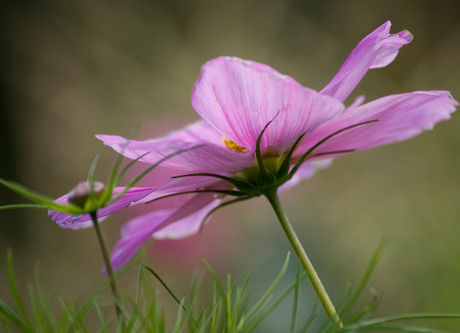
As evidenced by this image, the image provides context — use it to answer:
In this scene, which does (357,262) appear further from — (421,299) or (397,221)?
(421,299)

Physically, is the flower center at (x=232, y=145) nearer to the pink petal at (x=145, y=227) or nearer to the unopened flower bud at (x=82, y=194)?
the pink petal at (x=145, y=227)

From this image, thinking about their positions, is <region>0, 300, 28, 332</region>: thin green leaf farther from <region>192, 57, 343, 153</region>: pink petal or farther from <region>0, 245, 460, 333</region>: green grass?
<region>192, 57, 343, 153</region>: pink petal

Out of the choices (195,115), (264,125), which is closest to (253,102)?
(264,125)

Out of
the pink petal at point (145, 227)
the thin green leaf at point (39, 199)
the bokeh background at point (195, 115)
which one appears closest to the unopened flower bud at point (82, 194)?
the thin green leaf at point (39, 199)

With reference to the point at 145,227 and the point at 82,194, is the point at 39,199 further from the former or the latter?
the point at 145,227

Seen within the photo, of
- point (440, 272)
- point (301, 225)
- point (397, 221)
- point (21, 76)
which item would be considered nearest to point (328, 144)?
point (440, 272)

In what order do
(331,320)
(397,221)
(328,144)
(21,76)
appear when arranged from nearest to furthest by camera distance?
(331,320)
(328,144)
(397,221)
(21,76)
